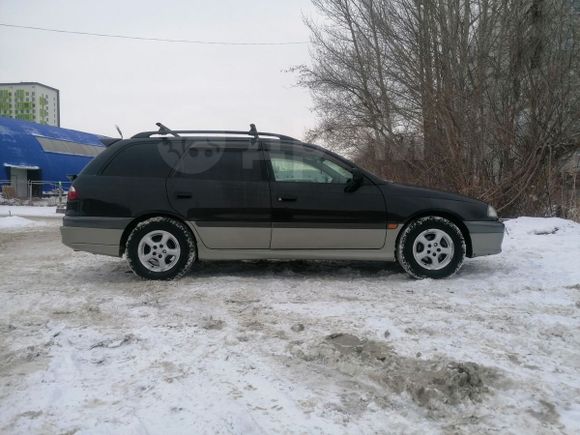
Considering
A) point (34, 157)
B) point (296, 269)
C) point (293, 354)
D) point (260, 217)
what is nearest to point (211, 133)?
point (260, 217)

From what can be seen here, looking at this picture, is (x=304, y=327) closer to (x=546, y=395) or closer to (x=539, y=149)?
(x=546, y=395)

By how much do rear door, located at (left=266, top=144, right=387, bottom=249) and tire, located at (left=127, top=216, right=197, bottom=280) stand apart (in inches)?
39.2

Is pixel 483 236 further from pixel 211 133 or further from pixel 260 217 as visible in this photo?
pixel 211 133

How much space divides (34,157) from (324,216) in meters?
31.8

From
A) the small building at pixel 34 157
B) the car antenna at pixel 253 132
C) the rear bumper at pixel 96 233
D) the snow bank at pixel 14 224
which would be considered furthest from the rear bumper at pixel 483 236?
the small building at pixel 34 157

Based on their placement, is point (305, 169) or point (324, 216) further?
point (305, 169)

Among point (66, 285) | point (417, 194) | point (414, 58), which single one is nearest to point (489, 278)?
point (417, 194)

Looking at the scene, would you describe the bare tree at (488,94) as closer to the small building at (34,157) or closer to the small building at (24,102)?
the small building at (34,157)

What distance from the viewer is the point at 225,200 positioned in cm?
546

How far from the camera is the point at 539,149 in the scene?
10383 mm

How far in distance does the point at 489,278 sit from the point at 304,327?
2.65m

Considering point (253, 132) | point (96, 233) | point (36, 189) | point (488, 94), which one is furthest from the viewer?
point (36, 189)

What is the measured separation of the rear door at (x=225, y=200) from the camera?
543cm

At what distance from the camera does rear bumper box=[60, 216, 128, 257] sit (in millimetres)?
5387
